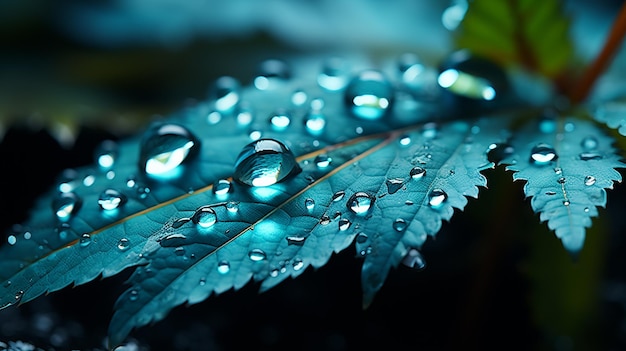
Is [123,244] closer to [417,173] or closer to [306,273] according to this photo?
[417,173]

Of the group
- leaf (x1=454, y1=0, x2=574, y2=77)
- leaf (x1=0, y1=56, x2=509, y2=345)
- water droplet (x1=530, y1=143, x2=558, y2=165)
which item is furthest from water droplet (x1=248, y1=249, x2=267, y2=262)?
leaf (x1=454, y1=0, x2=574, y2=77)

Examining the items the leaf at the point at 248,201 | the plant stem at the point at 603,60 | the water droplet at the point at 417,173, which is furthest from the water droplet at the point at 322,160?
the plant stem at the point at 603,60

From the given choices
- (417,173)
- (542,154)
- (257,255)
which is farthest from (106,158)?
(542,154)

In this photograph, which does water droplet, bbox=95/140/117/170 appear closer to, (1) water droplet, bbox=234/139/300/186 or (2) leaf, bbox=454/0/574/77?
(1) water droplet, bbox=234/139/300/186

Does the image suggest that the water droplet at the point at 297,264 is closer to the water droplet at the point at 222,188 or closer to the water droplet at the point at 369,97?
the water droplet at the point at 222,188

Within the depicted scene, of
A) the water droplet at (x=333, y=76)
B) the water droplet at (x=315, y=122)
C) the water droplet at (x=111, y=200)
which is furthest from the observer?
the water droplet at (x=333, y=76)

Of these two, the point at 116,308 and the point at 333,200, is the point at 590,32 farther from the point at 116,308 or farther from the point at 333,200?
the point at 116,308

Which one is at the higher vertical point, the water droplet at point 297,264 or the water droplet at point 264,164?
the water droplet at point 264,164
